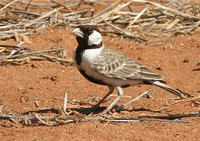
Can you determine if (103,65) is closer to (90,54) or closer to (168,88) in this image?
(90,54)

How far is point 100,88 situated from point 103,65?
1627 millimetres

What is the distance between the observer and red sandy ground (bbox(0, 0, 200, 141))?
19.5ft

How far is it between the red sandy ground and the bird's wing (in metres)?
0.45

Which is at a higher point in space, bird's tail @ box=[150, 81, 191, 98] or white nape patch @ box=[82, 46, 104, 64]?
white nape patch @ box=[82, 46, 104, 64]

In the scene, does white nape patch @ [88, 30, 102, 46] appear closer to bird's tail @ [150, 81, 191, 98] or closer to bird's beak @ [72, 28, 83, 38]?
bird's beak @ [72, 28, 83, 38]

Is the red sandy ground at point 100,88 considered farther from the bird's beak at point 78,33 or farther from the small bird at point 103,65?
the bird's beak at point 78,33

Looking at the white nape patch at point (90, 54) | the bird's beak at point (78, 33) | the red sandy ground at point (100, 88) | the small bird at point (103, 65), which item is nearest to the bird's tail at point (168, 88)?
the small bird at point (103, 65)

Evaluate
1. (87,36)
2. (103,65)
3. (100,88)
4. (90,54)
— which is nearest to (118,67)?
(103,65)

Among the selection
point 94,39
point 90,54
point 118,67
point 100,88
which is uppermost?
point 94,39

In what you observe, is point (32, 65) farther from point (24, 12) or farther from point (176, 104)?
point (176, 104)

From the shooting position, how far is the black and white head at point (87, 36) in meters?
6.70

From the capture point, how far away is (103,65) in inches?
260

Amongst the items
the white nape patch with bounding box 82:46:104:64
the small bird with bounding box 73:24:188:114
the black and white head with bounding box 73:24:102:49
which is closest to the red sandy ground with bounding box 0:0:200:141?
the small bird with bounding box 73:24:188:114

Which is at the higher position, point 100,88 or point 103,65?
point 103,65
